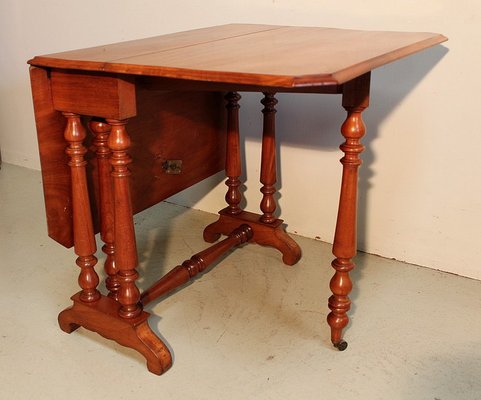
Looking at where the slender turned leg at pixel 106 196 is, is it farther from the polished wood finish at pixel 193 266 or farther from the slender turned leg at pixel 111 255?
the polished wood finish at pixel 193 266

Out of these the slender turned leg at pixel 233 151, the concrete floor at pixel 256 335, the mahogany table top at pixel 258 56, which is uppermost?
the mahogany table top at pixel 258 56

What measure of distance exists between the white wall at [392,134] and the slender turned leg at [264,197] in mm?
216

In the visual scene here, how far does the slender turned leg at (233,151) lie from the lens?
218cm

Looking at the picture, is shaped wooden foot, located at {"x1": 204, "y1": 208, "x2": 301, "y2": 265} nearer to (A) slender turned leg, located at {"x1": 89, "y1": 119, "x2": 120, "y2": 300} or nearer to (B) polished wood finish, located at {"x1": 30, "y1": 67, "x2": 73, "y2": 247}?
(A) slender turned leg, located at {"x1": 89, "y1": 119, "x2": 120, "y2": 300}

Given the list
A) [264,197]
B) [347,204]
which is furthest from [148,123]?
[347,204]

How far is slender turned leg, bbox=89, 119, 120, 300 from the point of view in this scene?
5.24ft

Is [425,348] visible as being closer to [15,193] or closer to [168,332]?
[168,332]

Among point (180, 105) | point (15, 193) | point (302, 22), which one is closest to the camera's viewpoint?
point (180, 105)

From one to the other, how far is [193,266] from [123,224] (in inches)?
18.3

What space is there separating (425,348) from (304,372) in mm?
376

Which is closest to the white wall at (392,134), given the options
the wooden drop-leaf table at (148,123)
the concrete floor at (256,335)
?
the concrete floor at (256,335)

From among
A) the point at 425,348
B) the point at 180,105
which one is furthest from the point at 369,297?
the point at 180,105

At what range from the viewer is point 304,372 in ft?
5.26

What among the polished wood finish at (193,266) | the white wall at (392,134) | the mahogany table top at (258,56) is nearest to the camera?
the mahogany table top at (258,56)
